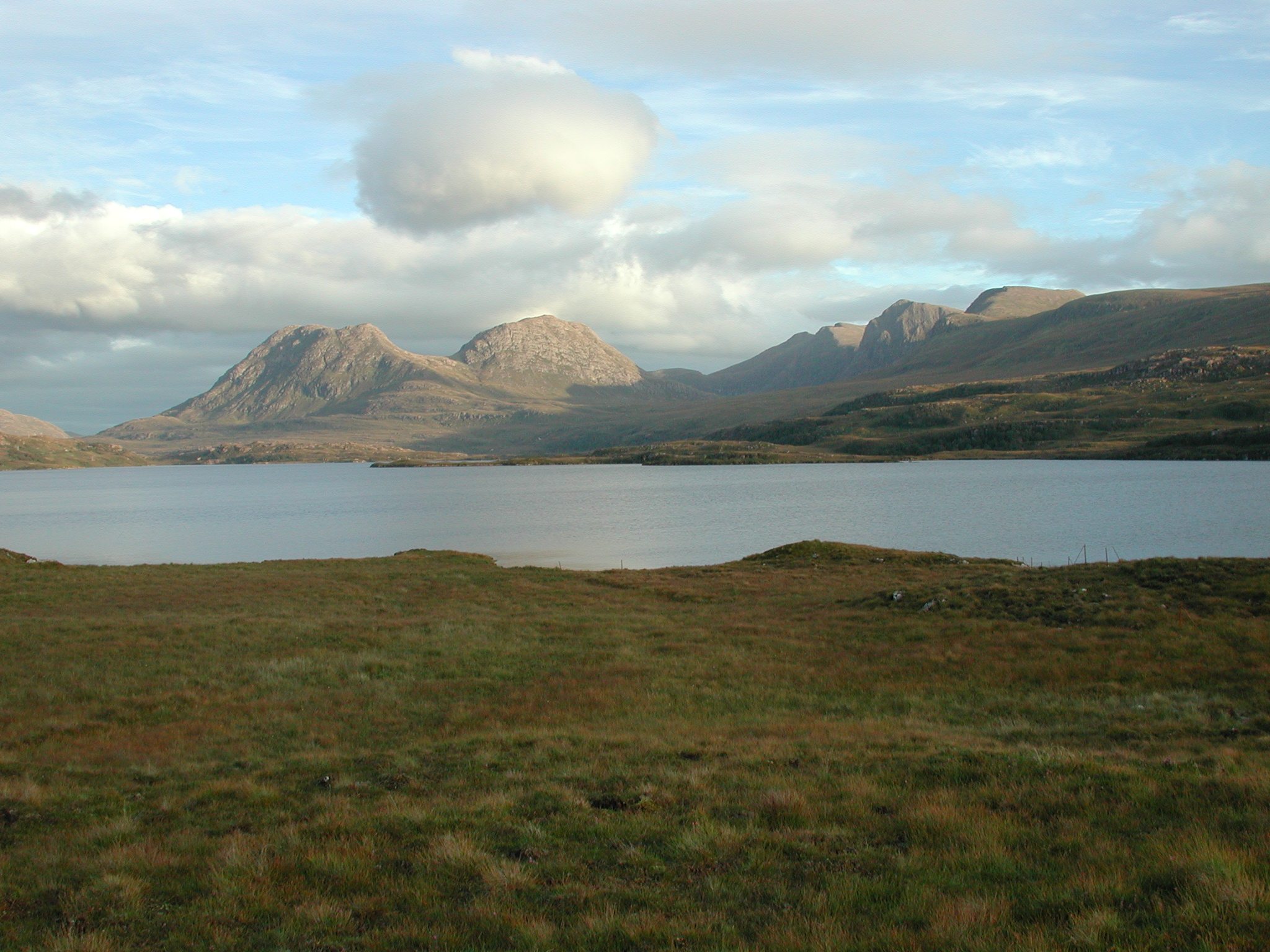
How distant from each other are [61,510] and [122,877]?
570 feet

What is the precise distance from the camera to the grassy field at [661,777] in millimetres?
8523

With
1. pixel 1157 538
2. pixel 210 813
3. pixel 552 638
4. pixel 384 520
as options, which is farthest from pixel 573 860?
pixel 384 520

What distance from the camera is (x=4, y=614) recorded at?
3591 centimetres

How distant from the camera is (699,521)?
104m

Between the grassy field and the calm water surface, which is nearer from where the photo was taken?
the grassy field

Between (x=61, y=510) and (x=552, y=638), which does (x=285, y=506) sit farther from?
(x=552, y=638)

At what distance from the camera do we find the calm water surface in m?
74.9

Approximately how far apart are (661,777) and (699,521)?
296ft

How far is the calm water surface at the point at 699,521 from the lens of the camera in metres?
74.9

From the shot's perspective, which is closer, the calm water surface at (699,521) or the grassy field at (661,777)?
the grassy field at (661,777)

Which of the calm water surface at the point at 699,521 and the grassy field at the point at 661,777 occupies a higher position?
the grassy field at the point at 661,777

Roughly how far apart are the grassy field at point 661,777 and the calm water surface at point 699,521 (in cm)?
3898

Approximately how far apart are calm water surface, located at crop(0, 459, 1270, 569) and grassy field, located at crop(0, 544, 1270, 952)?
128 ft

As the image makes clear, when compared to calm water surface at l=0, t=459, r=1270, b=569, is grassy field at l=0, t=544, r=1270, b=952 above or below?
above
